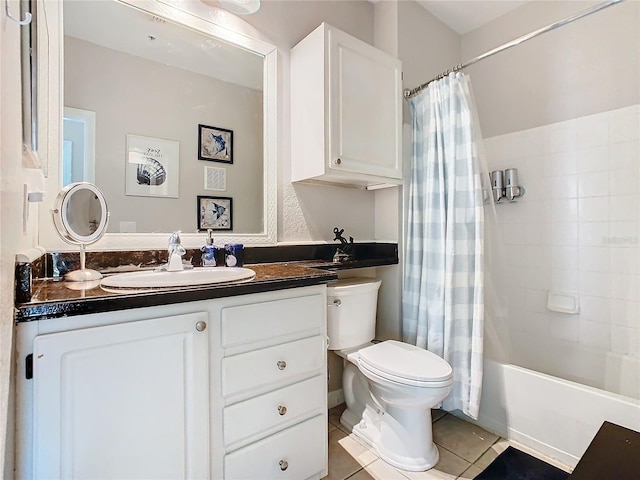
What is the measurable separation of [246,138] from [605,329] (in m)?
2.22

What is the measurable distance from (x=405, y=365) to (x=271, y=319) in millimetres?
693

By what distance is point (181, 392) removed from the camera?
95 centimetres

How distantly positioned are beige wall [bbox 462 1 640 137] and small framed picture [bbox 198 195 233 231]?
188 cm

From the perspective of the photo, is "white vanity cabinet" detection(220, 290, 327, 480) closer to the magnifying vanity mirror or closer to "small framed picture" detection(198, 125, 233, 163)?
the magnifying vanity mirror

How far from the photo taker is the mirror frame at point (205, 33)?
1169mm

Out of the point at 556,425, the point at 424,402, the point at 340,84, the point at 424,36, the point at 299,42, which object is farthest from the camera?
the point at 424,36

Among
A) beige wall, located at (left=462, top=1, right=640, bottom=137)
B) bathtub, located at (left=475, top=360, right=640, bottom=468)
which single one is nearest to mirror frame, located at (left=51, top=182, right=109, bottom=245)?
bathtub, located at (left=475, top=360, right=640, bottom=468)

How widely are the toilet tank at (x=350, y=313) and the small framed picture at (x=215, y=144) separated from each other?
84cm

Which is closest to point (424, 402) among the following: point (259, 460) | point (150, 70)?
point (259, 460)

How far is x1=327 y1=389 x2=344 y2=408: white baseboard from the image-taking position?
75.9 inches

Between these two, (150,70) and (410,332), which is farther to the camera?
(410,332)

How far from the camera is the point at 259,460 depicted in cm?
111

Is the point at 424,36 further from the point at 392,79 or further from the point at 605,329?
the point at 605,329

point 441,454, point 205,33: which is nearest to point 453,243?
point 441,454
